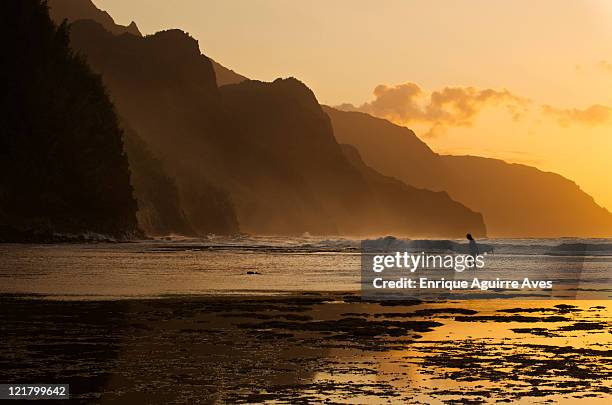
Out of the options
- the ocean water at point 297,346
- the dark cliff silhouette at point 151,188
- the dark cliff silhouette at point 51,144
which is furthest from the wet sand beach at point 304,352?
the dark cliff silhouette at point 151,188

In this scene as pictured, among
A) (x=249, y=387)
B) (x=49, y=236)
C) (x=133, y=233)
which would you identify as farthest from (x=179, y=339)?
(x=133, y=233)

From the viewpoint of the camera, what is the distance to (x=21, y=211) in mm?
117625

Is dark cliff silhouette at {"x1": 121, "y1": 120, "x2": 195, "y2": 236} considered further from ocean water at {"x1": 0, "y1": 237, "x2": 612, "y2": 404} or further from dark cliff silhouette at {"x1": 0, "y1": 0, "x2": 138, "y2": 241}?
ocean water at {"x1": 0, "y1": 237, "x2": 612, "y2": 404}

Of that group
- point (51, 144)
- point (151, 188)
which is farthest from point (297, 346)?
point (151, 188)

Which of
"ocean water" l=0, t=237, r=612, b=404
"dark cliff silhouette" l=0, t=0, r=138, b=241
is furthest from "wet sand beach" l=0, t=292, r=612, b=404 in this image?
"dark cliff silhouette" l=0, t=0, r=138, b=241

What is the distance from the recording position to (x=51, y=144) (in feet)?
429

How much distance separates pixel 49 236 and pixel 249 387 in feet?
351

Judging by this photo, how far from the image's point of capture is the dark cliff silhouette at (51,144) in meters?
122

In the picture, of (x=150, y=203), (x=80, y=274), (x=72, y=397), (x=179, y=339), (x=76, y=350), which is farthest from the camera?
(x=150, y=203)

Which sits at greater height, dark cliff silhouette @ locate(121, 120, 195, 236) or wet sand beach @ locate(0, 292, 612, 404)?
dark cliff silhouette @ locate(121, 120, 195, 236)

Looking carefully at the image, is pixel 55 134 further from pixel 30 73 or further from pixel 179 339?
pixel 179 339

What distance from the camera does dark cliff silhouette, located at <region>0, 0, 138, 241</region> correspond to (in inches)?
4793

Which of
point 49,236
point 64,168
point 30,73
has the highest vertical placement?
point 30,73

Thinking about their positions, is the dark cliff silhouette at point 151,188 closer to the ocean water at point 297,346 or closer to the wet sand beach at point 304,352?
the ocean water at point 297,346
